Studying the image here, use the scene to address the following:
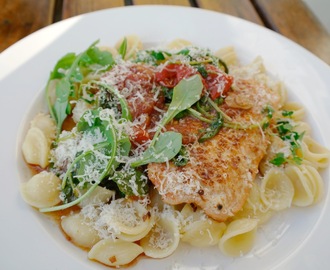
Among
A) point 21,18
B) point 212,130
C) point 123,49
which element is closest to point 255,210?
point 212,130

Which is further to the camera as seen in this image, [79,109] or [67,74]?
[67,74]

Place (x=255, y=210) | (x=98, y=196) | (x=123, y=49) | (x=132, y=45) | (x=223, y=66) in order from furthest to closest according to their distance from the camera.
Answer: (x=132, y=45)
(x=123, y=49)
(x=223, y=66)
(x=255, y=210)
(x=98, y=196)

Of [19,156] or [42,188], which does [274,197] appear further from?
[19,156]

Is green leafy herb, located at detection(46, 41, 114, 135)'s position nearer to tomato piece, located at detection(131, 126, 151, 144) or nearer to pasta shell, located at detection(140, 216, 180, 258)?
tomato piece, located at detection(131, 126, 151, 144)

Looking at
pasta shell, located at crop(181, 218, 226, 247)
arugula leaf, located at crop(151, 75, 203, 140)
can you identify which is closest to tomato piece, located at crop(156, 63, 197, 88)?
arugula leaf, located at crop(151, 75, 203, 140)

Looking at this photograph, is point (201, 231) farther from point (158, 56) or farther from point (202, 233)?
point (158, 56)

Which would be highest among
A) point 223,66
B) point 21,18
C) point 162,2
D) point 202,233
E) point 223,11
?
point 223,66

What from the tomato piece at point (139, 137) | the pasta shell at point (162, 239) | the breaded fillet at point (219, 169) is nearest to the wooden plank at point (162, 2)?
the breaded fillet at point (219, 169)

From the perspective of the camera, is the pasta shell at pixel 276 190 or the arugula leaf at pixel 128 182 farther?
the pasta shell at pixel 276 190

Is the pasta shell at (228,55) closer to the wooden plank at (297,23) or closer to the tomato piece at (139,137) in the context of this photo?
the wooden plank at (297,23)
